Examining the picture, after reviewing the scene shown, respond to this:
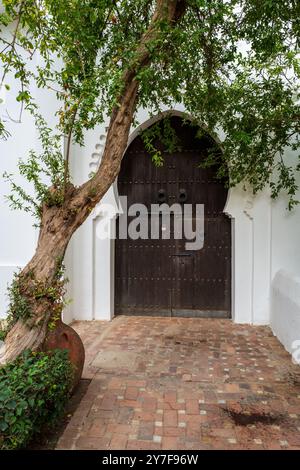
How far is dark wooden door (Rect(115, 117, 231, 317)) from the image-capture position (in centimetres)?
602

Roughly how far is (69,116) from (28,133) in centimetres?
284

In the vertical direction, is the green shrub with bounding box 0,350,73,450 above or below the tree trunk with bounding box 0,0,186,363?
below

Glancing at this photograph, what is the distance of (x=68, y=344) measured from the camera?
3203 mm

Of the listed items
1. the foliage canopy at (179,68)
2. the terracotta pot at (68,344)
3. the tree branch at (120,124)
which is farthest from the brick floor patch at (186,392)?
the foliage canopy at (179,68)

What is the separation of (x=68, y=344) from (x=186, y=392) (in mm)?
1232

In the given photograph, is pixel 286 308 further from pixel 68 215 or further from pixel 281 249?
pixel 68 215

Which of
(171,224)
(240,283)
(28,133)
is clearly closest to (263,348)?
(240,283)

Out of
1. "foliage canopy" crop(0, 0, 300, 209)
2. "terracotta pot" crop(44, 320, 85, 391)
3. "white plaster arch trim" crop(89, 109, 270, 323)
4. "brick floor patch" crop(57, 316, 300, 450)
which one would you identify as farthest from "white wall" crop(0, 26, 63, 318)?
"terracotta pot" crop(44, 320, 85, 391)

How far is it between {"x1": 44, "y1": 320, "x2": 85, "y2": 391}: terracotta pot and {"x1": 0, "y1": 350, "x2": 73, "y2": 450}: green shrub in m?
0.29

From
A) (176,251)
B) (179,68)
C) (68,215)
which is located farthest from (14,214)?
(179,68)

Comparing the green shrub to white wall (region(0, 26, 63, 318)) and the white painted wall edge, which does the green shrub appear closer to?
the white painted wall edge

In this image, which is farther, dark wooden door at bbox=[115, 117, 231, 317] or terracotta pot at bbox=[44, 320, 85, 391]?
dark wooden door at bbox=[115, 117, 231, 317]

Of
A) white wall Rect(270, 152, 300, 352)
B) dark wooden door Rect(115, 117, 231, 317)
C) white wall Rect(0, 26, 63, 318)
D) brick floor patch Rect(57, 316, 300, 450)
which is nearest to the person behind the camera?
brick floor patch Rect(57, 316, 300, 450)

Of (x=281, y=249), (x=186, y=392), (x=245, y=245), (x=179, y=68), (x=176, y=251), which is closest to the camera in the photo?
(x=186, y=392)
